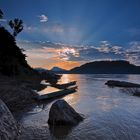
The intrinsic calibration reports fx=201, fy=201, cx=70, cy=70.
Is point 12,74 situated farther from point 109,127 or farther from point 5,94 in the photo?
point 109,127

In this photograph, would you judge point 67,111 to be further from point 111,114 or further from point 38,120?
point 111,114

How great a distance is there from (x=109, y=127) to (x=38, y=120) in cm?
642

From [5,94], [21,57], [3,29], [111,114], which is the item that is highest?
[3,29]

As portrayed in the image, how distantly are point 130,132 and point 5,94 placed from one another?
1512 cm

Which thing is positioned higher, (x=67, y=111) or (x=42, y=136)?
(x=67, y=111)

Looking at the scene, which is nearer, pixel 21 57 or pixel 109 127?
pixel 109 127

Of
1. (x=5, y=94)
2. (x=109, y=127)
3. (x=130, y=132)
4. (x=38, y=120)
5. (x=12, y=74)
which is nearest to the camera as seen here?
(x=130, y=132)

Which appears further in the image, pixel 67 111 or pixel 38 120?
pixel 38 120

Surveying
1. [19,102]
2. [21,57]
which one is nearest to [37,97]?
[19,102]

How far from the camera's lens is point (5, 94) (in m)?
23.8

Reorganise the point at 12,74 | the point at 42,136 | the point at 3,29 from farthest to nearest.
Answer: the point at 3,29, the point at 12,74, the point at 42,136

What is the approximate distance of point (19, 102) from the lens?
79.5 feet

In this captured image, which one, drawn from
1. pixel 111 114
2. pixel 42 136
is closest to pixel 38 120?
pixel 42 136

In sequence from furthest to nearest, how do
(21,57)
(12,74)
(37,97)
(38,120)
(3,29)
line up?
(21,57) → (3,29) → (12,74) → (37,97) → (38,120)
